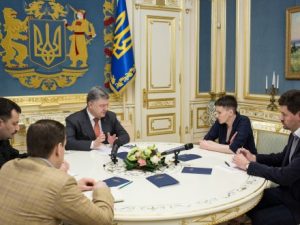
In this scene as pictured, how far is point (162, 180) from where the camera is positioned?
195 centimetres

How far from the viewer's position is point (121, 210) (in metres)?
1.57

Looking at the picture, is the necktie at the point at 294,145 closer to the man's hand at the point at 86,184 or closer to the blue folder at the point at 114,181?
the blue folder at the point at 114,181

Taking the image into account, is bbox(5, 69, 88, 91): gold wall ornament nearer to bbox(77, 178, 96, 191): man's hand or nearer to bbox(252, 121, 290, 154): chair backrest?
bbox(252, 121, 290, 154): chair backrest

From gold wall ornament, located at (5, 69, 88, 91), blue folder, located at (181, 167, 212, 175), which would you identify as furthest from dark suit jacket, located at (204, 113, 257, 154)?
gold wall ornament, located at (5, 69, 88, 91)

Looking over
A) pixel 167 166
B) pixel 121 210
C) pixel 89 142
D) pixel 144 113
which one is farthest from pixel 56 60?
pixel 121 210

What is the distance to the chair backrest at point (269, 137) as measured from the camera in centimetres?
271

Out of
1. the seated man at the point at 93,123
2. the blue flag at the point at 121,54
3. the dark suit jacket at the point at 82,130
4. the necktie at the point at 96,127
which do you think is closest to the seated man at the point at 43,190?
the dark suit jacket at the point at 82,130

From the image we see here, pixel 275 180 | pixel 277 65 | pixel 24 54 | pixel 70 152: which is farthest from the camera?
pixel 277 65

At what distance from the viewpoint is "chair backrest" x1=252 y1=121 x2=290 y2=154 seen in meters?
2.71

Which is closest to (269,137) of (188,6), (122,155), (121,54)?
(122,155)

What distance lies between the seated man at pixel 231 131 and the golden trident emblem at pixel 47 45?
2537 mm

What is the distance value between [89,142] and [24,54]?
2142mm

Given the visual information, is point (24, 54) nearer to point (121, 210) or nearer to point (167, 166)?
point (167, 166)

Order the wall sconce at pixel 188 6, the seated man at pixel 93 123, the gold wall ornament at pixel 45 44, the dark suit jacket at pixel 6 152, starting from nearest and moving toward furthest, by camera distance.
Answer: the dark suit jacket at pixel 6 152, the seated man at pixel 93 123, the gold wall ornament at pixel 45 44, the wall sconce at pixel 188 6
